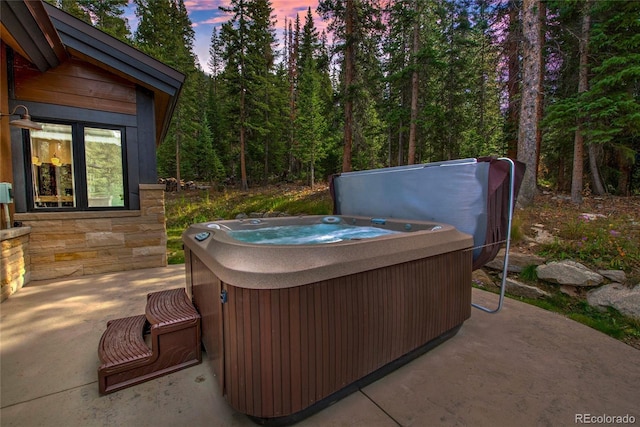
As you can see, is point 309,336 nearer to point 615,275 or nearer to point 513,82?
point 615,275

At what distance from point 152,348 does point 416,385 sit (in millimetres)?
1631

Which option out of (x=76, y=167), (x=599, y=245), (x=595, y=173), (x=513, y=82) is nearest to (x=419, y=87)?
(x=513, y=82)

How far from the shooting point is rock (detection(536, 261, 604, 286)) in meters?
2.90

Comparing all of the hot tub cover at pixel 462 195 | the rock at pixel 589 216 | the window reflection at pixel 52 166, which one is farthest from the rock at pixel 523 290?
the window reflection at pixel 52 166

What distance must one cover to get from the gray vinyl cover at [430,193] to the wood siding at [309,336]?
3.26ft

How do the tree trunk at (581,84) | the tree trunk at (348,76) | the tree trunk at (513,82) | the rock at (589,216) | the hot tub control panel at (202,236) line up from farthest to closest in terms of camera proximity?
the tree trunk at (348,76), the tree trunk at (513,82), the tree trunk at (581,84), the rock at (589,216), the hot tub control panel at (202,236)

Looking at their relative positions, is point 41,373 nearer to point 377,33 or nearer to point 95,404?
point 95,404

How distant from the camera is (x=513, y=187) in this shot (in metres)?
2.40

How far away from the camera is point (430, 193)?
272 centimetres

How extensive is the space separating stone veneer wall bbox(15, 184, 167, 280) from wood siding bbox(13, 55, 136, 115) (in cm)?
125

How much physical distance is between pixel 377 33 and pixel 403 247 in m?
9.21

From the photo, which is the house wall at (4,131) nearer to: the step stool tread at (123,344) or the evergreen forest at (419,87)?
the evergreen forest at (419,87)

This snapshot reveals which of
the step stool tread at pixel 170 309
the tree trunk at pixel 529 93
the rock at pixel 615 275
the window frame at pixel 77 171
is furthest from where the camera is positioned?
the tree trunk at pixel 529 93

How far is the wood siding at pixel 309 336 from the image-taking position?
1.25 meters
